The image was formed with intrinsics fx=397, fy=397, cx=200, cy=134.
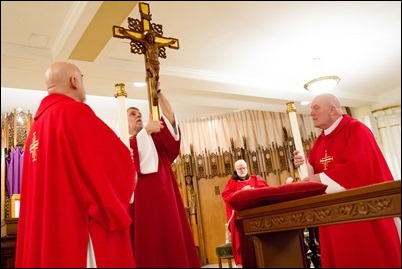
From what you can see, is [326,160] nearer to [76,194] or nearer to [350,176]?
[350,176]

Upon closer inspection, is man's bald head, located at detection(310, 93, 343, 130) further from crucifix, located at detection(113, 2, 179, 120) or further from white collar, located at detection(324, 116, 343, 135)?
crucifix, located at detection(113, 2, 179, 120)

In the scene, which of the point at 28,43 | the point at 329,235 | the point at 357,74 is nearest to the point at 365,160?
the point at 329,235

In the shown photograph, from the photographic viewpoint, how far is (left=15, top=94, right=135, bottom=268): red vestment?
174 centimetres

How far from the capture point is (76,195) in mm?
1794

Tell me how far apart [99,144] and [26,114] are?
4826 mm

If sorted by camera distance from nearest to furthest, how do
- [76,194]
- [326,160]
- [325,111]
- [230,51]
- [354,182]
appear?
[76,194] < [354,182] < [326,160] < [325,111] < [230,51]

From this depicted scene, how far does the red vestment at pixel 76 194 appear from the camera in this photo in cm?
174

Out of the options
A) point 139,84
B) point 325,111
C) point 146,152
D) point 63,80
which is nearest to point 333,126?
point 325,111

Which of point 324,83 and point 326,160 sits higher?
point 324,83

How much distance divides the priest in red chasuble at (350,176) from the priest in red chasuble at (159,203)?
2.55ft

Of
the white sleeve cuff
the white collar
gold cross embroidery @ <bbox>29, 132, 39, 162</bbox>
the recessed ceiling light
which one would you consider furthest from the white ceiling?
the white sleeve cuff

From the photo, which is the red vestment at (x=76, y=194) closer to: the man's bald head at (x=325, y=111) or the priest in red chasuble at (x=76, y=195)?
the priest in red chasuble at (x=76, y=195)

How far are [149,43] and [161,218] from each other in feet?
3.63

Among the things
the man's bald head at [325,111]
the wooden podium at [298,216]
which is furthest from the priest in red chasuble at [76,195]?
the man's bald head at [325,111]
